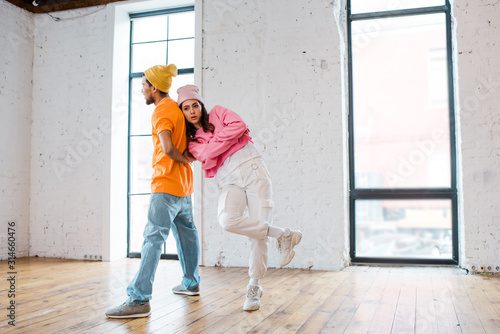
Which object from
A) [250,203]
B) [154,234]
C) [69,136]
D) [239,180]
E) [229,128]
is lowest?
[154,234]

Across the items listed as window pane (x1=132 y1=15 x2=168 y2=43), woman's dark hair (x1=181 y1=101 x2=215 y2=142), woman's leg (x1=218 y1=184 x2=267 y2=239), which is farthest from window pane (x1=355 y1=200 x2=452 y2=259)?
window pane (x1=132 y1=15 x2=168 y2=43)

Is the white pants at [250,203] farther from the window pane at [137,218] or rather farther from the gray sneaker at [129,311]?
the window pane at [137,218]

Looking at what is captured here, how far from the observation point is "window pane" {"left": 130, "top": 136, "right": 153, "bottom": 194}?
4.96m

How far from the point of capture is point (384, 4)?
4359mm

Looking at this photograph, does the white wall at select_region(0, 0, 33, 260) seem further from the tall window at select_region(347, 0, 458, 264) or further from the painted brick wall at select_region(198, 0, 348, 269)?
the tall window at select_region(347, 0, 458, 264)

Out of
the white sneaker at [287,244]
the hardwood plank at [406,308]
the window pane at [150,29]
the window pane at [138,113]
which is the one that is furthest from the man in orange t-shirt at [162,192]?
the window pane at [150,29]

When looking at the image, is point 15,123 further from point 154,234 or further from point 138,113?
point 154,234

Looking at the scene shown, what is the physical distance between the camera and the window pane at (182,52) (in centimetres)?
489

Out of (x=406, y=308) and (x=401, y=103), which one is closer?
(x=406, y=308)

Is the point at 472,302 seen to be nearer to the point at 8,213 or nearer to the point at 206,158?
the point at 206,158

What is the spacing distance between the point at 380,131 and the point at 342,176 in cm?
69

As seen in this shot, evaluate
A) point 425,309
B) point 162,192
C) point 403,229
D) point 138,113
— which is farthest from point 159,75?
point 403,229

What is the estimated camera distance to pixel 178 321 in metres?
2.25

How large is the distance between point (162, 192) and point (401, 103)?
2.83m
